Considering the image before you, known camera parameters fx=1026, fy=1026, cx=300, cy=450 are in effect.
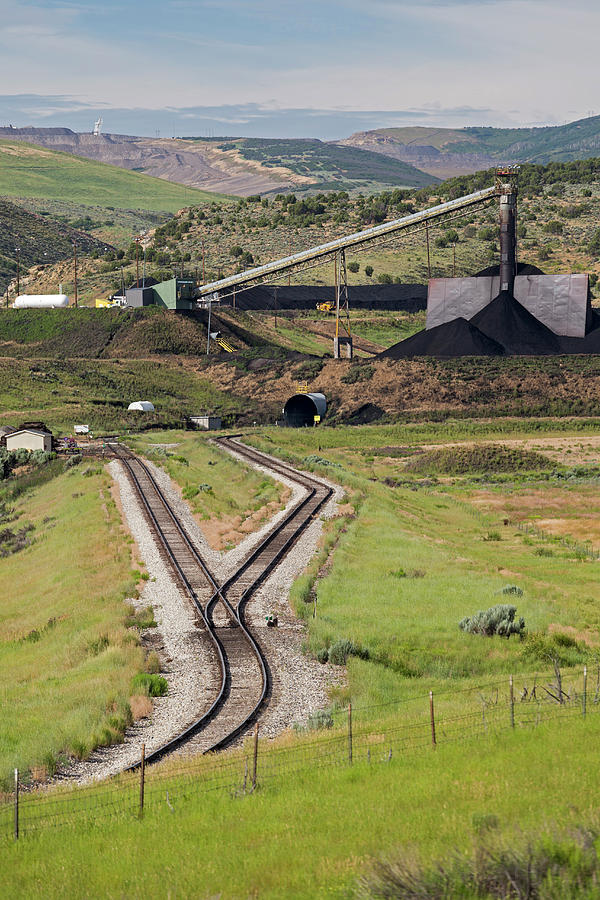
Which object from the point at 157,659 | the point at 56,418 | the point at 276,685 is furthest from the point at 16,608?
the point at 56,418

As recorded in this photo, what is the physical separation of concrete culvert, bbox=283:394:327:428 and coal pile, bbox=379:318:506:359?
10767 millimetres

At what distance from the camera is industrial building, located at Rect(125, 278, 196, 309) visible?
115m

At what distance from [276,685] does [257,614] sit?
6.00 m

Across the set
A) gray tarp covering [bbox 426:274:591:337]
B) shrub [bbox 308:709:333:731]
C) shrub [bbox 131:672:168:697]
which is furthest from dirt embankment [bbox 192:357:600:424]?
shrub [bbox 308:709:333:731]

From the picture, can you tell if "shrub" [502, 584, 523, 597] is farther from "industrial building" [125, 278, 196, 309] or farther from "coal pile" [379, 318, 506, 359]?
"industrial building" [125, 278, 196, 309]

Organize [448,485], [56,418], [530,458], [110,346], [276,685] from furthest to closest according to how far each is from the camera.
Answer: [110,346], [56,418], [530,458], [448,485], [276,685]

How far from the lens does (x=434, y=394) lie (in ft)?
289

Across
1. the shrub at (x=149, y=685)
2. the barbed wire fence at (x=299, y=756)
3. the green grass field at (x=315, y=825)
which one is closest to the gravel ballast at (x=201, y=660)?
the shrub at (x=149, y=685)

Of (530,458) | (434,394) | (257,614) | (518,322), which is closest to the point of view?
(257,614)

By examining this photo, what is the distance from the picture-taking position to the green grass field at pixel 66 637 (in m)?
18.6

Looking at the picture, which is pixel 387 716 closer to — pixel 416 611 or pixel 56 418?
pixel 416 611

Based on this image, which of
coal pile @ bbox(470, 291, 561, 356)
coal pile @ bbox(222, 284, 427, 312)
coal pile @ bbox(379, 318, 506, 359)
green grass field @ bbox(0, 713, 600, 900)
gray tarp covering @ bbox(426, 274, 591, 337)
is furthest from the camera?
coal pile @ bbox(222, 284, 427, 312)

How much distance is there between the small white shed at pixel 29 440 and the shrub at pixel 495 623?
1743 inches

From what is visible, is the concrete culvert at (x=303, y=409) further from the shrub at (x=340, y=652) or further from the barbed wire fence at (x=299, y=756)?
the barbed wire fence at (x=299, y=756)
